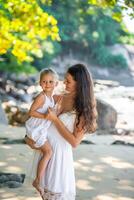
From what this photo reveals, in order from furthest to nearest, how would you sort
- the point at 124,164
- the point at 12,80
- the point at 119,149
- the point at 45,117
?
the point at 12,80 < the point at 119,149 < the point at 124,164 < the point at 45,117

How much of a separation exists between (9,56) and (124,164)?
14024 mm

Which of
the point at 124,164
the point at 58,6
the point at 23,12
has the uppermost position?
the point at 58,6

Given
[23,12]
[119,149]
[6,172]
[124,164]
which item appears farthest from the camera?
[119,149]

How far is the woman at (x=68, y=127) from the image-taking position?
2732mm

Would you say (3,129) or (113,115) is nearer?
(3,129)

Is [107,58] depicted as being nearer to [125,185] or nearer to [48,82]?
[125,185]

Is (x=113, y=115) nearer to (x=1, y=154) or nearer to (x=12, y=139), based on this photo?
(x=12, y=139)

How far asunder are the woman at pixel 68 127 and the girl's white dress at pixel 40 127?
0.17ft

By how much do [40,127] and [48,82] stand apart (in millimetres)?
273

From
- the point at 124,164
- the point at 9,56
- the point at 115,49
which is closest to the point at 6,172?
the point at 124,164

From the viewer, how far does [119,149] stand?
22.7 feet

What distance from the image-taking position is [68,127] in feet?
9.12

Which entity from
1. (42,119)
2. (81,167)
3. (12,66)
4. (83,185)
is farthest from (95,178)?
(12,66)

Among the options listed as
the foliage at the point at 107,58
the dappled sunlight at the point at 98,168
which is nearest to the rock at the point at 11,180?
the dappled sunlight at the point at 98,168
